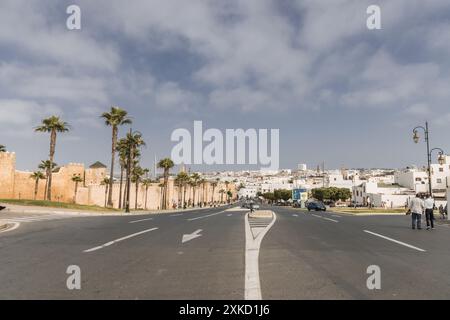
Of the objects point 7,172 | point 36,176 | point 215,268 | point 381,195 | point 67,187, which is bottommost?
point 215,268

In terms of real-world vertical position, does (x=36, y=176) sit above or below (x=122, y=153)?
below

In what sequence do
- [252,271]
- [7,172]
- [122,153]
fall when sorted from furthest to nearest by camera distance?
[122,153] < [7,172] < [252,271]

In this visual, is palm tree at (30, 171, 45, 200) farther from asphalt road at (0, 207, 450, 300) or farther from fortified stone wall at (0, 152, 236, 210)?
asphalt road at (0, 207, 450, 300)

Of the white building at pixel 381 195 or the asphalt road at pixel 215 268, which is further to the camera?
the white building at pixel 381 195

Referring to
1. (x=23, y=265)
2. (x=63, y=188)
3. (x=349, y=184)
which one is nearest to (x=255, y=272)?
(x=23, y=265)

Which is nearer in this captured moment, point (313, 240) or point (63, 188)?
point (313, 240)

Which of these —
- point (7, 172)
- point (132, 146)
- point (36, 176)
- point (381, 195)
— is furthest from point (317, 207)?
point (381, 195)

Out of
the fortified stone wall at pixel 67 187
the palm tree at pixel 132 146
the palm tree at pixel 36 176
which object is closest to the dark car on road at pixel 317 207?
the palm tree at pixel 132 146

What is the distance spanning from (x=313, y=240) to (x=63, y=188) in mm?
69016

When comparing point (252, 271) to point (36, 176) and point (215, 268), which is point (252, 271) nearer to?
point (215, 268)

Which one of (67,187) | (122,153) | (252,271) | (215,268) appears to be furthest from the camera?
(67,187)

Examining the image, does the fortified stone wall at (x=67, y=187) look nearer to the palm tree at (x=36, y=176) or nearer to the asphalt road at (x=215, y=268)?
the palm tree at (x=36, y=176)
